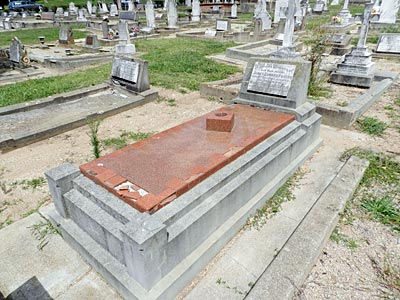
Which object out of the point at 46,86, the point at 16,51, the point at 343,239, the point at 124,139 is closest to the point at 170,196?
the point at 343,239

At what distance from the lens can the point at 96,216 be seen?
2664 mm

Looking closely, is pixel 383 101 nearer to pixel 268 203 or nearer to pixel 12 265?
pixel 268 203

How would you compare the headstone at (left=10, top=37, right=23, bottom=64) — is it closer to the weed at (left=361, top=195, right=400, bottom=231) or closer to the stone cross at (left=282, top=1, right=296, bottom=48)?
the stone cross at (left=282, top=1, right=296, bottom=48)

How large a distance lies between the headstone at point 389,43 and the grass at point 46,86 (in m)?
11.6

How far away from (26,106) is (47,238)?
15.7 feet

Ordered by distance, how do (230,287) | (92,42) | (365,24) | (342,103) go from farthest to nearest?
(92,42) → (365,24) → (342,103) → (230,287)

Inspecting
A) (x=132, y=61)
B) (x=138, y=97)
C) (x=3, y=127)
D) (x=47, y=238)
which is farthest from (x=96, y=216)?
(x=132, y=61)

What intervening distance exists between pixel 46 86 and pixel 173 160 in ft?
24.8

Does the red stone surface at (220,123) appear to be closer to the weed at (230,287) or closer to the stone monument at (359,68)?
the weed at (230,287)

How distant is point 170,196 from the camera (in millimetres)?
2635

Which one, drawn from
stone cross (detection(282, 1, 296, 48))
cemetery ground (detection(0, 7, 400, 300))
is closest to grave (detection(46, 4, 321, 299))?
cemetery ground (detection(0, 7, 400, 300))

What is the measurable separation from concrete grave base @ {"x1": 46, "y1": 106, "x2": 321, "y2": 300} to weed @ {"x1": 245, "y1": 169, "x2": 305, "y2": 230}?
11 centimetres

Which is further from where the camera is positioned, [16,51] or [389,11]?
[389,11]

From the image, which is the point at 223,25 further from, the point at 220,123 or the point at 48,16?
the point at 48,16
